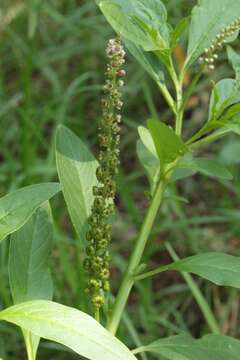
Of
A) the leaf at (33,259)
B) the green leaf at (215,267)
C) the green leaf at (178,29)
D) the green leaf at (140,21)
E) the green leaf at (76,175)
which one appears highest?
the green leaf at (140,21)

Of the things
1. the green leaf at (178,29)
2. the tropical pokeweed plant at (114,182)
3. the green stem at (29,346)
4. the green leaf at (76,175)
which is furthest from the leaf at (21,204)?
the green leaf at (178,29)

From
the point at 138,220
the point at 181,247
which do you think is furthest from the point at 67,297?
the point at 181,247

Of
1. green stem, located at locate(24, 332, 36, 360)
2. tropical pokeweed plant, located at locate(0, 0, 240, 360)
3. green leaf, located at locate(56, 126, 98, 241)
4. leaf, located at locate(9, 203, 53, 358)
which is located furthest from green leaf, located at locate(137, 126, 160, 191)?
green stem, located at locate(24, 332, 36, 360)

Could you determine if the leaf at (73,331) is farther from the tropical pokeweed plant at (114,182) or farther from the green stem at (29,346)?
the green stem at (29,346)

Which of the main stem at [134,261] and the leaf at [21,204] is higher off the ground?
the leaf at [21,204]

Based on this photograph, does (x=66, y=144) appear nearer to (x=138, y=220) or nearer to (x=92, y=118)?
(x=138, y=220)

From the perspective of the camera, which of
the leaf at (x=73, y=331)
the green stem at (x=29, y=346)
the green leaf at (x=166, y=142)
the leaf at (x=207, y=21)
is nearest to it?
the leaf at (x=73, y=331)

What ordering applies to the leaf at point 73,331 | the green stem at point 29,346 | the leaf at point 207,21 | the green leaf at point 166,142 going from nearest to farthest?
the leaf at point 73,331 → the green leaf at point 166,142 → the green stem at point 29,346 → the leaf at point 207,21

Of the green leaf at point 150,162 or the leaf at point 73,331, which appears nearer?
the leaf at point 73,331
